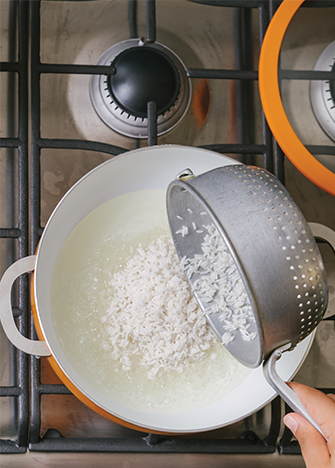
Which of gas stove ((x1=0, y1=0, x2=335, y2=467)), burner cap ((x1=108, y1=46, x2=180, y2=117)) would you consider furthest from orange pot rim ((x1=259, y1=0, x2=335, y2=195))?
burner cap ((x1=108, y1=46, x2=180, y2=117))

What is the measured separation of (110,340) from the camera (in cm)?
54

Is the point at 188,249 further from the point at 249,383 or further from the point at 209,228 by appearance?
the point at 249,383

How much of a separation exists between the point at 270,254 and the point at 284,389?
133 mm

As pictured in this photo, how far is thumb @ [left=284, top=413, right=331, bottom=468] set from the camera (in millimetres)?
385

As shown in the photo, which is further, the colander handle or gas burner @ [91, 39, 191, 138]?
→ gas burner @ [91, 39, 191, 138]

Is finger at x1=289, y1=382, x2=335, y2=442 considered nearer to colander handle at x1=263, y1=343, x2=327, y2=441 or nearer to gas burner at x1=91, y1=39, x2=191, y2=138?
colander handle at x1=263, y1=343, x2=327, y2=441

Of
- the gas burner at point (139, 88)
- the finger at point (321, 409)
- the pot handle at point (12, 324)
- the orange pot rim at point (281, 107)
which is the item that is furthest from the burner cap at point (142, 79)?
the finger at point (321, 409)

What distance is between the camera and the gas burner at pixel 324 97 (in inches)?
22.3

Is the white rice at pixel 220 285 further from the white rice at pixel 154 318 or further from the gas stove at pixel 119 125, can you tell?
the gas stove at pixel 119 125

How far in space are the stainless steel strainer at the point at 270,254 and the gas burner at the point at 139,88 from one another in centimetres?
18

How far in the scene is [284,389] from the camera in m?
0.41

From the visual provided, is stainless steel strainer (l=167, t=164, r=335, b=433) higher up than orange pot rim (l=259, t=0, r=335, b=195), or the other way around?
orange pot rim (l=259, t=0, r=335, b=195)

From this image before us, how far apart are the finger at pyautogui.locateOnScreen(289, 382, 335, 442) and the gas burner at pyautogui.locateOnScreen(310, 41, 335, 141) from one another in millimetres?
Result: 343

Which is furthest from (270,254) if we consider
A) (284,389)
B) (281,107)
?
(281,107)
